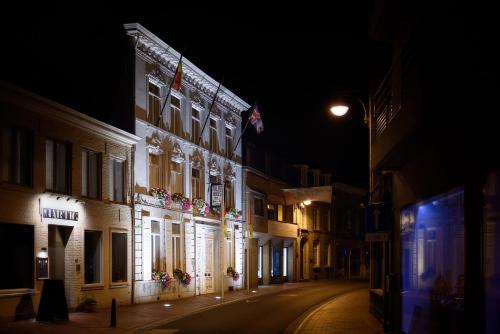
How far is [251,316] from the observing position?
21.5m

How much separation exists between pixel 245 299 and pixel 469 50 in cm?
2205

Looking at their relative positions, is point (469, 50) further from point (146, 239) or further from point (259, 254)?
point (259, 254)

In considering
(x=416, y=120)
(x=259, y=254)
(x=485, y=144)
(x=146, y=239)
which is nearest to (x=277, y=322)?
(x=146, y=239)

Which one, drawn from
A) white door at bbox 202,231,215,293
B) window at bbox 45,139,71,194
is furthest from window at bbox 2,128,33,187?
white door at bbox 202,231,215,293

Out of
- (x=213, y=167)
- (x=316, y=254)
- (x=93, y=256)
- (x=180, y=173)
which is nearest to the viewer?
(x=93, y=256)

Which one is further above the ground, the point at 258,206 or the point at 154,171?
the point at 154,171

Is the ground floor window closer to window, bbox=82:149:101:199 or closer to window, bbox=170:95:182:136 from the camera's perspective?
window, bbox=82:149:101:199

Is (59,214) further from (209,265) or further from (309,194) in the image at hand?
(309,194)

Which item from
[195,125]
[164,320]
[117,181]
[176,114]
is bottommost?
[164,320]

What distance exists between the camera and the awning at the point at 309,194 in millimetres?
40156

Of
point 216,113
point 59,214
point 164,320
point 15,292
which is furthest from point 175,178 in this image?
point 15,292

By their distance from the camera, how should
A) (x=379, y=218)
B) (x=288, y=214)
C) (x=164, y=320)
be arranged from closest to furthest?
(x=379, y=218), (x=164, y=320), (x=288, y=214)

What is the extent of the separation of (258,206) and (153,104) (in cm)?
1459

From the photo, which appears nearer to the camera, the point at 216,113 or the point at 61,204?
the point at 61,204
